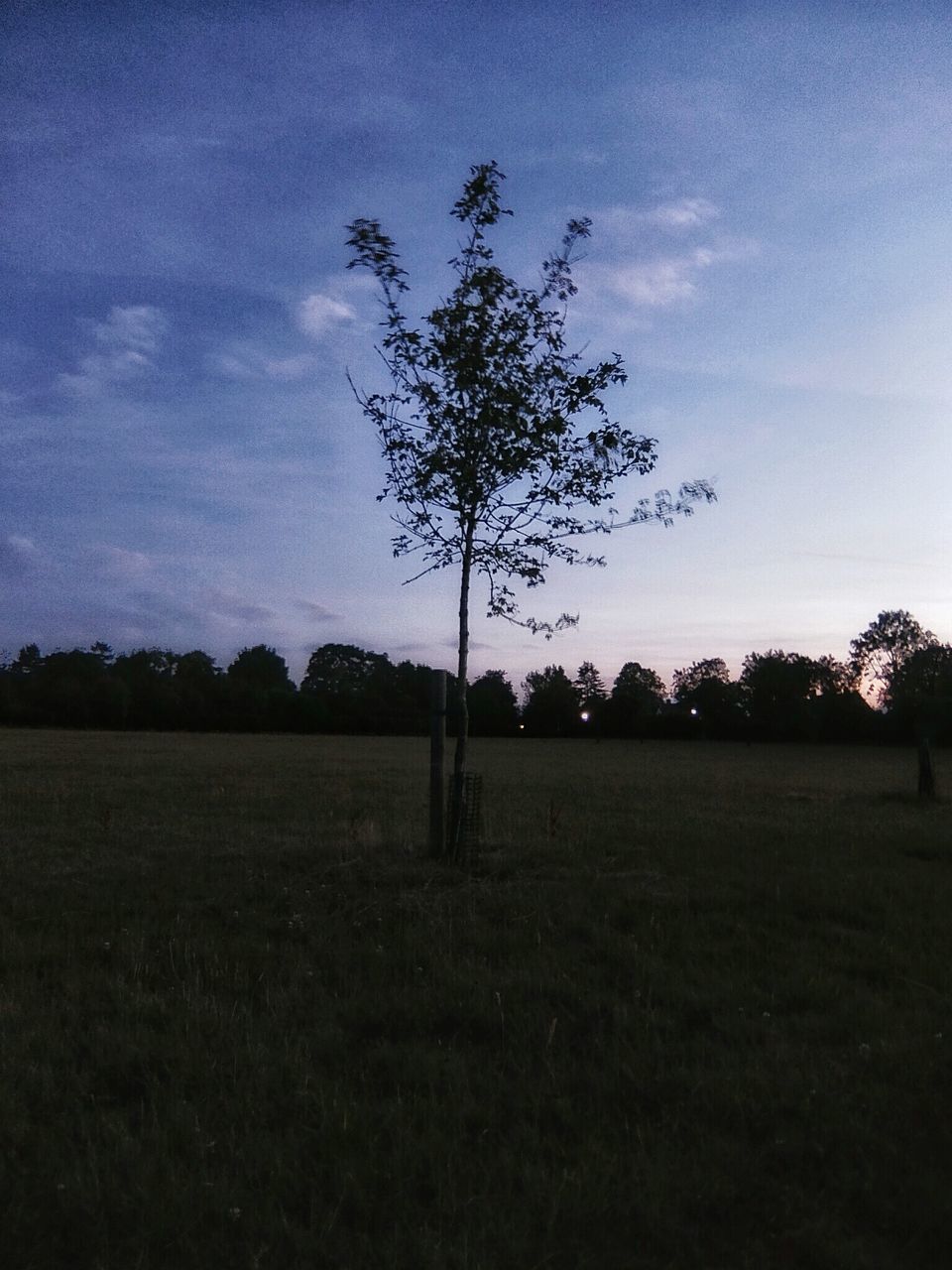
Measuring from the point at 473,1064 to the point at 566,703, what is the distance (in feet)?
373

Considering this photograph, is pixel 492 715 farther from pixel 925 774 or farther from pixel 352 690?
pixel 925 774

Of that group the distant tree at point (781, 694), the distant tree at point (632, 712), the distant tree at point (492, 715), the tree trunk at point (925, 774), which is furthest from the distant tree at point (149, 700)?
the tree trunk at point (925, 774)

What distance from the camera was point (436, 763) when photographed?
36.0 ft

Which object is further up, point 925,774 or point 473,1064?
point 925,774

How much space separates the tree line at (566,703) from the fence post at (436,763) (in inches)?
3486

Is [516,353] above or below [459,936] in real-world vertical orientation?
above

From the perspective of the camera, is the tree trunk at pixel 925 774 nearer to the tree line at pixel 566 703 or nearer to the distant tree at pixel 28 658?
the tree line at pixel 566 703

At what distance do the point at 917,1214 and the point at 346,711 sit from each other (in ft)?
364

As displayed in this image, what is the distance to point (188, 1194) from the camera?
387 cm

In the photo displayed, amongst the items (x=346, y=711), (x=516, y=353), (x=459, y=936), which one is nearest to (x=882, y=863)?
(x=459, y=936)

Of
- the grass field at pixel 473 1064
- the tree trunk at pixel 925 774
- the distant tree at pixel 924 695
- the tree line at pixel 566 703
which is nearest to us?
the grass field at pixel 473 1064

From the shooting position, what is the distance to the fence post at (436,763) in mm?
11008

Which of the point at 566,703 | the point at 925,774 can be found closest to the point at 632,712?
the point at 566,703

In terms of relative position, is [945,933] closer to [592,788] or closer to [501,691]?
[592,788]
